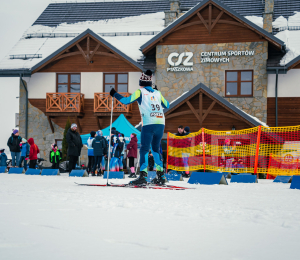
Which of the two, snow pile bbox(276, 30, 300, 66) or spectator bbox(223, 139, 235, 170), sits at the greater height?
snow pile bbox(276, 30, 300, 66)

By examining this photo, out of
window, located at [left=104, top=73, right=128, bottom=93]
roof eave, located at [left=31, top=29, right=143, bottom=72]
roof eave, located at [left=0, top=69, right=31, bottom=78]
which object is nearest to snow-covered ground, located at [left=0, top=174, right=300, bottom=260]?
roof eave, located at [left=31, top=29, right=143, bottom=72]

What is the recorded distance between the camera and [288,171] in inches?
474

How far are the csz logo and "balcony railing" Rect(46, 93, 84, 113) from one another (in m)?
4.87

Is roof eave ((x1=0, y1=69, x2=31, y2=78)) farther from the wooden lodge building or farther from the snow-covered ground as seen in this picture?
the snow-covered ground

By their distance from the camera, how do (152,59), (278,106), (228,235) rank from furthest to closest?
(152,59)
(278,106)
(228,235)

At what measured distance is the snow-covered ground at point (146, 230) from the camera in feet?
8.25

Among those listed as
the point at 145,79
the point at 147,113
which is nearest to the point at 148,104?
the point at 147,113

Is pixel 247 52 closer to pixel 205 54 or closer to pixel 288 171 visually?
pixel 205 54

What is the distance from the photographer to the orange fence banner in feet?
40.6

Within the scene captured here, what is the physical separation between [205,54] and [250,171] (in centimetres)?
1180

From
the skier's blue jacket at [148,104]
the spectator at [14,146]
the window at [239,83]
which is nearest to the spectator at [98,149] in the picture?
the spectator at [14,146]

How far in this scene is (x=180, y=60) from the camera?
23266 mm

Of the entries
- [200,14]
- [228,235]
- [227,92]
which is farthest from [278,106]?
[228,235]

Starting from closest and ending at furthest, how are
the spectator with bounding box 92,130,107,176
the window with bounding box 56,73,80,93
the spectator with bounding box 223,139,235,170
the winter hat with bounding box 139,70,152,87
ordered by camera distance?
the winter hat with bounding box 139,70,152,87 < the spectator with bounding box 223,139,235,170 < the spectator with bounding box 92,130,107,176 < the window with bounding box 56,73,80,93
